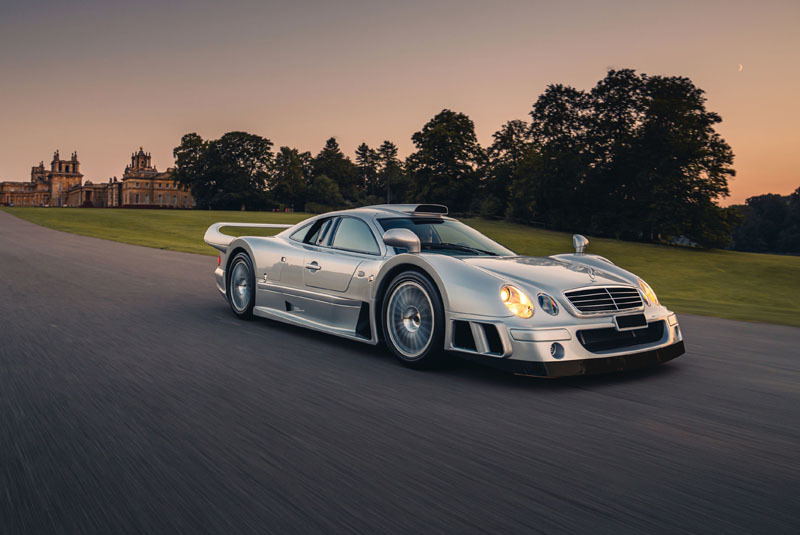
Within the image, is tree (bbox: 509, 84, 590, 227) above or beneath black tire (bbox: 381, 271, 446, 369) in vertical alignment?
above

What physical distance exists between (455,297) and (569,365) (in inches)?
38.2

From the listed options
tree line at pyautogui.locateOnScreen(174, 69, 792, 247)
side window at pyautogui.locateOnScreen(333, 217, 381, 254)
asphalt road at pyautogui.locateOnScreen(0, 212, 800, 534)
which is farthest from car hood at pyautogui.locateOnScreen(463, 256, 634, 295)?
tree line at pyautogui.locateOnScreen(174, 69, 792, 247)

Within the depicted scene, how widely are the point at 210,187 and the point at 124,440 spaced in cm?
10555

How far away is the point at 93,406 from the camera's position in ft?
12.6

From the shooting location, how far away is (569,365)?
4.36 m

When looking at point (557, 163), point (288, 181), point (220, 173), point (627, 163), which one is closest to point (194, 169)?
point (220, 173)

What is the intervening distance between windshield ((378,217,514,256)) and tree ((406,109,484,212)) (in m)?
68.2

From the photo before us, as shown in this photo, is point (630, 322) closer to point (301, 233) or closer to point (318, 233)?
point (318, 233)

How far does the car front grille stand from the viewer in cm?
464

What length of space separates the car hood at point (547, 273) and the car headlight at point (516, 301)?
5.2 inches

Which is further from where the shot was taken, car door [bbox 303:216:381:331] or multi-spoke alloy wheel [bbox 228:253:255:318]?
multi-spoke alloy wheel [bbox 228:253:255:318]

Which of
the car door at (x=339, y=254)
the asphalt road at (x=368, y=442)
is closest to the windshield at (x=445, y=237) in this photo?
the car door at (x=339, y=254)

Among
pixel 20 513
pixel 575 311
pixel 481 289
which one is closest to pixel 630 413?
pixel 575 311

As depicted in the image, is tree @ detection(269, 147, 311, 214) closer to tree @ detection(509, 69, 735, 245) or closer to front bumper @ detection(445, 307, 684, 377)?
tree @ detection(509, 69, 735, 245)
